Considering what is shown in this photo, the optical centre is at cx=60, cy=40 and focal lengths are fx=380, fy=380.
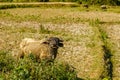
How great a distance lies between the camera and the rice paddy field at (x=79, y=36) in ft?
36.6

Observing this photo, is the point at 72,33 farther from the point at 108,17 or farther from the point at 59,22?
the point at 108,17

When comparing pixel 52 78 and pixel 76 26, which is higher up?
pixel 52 78

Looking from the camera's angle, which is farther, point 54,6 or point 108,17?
point 54,6

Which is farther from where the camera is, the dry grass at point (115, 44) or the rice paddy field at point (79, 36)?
the dry grass at point (115, 44)

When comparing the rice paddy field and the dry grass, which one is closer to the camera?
the rice paddy field

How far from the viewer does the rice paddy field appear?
439 inches

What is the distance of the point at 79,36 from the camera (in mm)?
16312

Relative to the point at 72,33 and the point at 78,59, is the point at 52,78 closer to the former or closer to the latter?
the point at 78,59

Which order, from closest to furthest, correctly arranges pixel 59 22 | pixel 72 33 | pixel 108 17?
1. pixel 72 33
2. pixel 59 22
3. pixel 108 17

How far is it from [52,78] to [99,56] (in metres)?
4.30

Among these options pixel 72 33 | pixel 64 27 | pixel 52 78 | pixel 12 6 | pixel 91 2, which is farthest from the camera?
pixel 91 2

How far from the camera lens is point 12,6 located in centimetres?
2719

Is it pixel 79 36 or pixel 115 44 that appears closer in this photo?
pixel 115 44

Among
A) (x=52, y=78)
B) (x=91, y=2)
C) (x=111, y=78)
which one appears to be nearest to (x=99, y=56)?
(x=111, y=78)
